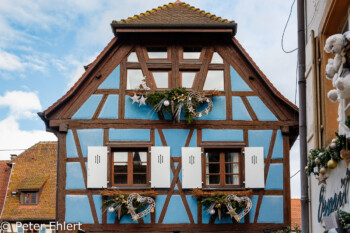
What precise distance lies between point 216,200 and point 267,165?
157 centimetres

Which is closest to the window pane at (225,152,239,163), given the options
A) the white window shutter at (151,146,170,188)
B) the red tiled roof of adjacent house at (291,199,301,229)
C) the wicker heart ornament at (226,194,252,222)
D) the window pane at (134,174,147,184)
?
the wicker heart ornament at (226,194,252,222)

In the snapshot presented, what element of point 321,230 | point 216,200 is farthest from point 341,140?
point 216,200

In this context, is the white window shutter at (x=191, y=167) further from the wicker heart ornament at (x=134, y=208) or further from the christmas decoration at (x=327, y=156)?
the christmas decoration at (x=327, y=156)

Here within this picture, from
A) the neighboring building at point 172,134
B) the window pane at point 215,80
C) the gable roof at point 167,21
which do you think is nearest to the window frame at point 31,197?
the neighboring building at point 172,134

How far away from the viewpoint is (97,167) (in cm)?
1388

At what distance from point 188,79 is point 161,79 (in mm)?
660

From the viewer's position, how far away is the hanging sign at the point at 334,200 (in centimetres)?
613

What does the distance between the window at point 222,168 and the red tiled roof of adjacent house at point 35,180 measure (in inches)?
515

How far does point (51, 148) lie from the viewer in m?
29.1

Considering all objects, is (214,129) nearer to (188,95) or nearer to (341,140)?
(188,95)

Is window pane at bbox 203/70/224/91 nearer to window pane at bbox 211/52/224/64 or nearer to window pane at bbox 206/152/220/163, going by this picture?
window pane at bbox 211/52/224/64

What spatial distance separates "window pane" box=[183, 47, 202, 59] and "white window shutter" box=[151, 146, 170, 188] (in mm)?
2406

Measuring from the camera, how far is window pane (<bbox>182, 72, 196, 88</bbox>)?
14.6 metres

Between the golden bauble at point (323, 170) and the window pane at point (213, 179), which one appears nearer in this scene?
the golden bauble at point (323, 170)
